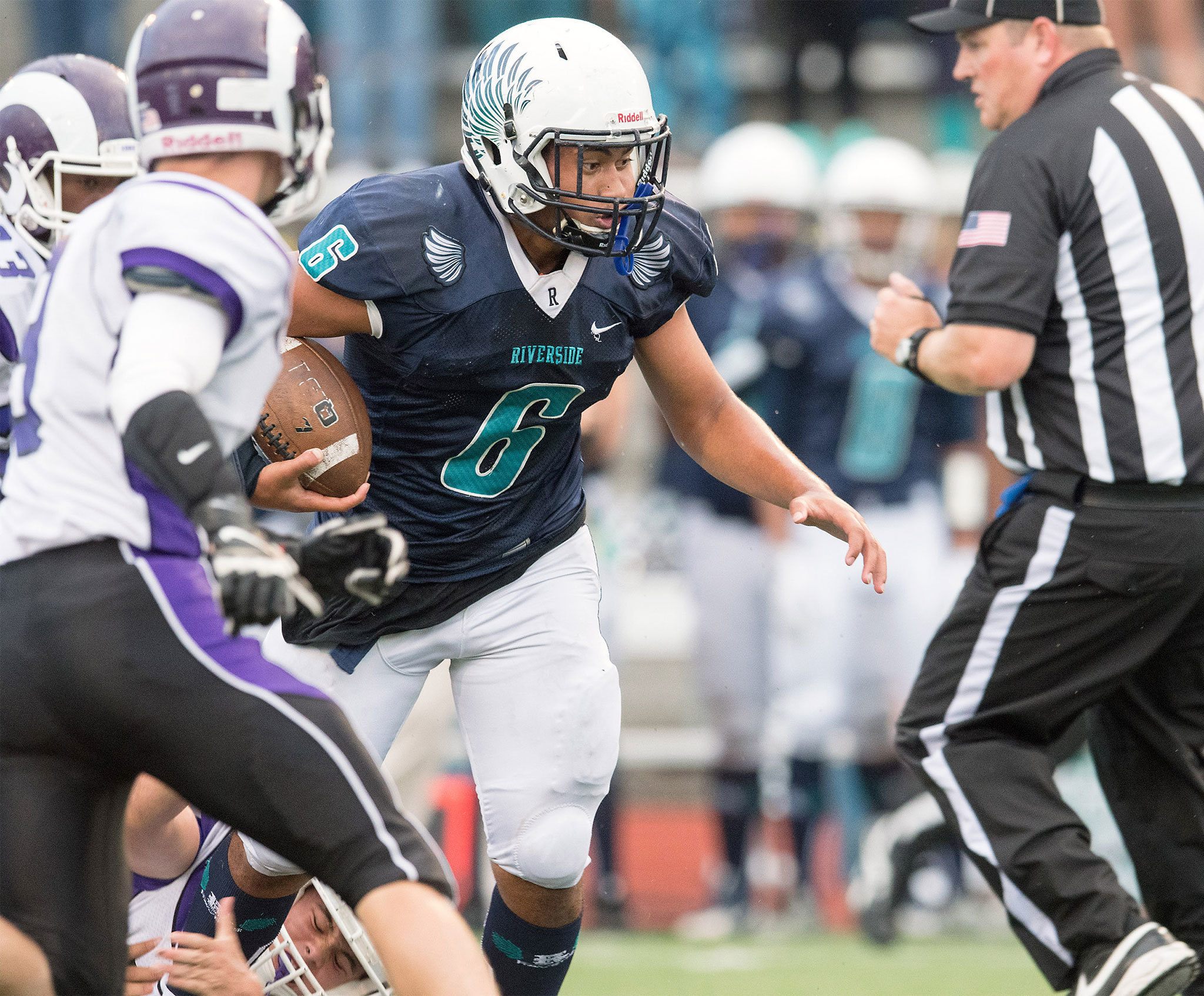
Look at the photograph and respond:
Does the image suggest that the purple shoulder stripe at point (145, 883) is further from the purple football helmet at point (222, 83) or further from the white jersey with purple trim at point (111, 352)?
the purple football helmet at point (222, 83)

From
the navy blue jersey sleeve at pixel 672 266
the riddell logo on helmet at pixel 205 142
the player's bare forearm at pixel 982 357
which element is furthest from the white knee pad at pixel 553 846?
the riddell logo on helmet at pixel 205 142

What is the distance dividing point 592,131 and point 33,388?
115 cm

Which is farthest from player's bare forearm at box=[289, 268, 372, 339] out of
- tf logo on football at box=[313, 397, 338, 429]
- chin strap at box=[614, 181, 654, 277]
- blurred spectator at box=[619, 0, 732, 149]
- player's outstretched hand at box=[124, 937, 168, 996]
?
blurred spectator at box=[619, 0, 732, 149]

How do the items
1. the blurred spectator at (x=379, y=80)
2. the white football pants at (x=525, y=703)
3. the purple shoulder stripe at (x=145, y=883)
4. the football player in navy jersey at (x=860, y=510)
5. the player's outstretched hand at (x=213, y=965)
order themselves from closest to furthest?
the player's outstretched hand at (x=213, y=965)
the white football pants at (x=525, y=703)
the purple shoulder stripe at (x=145, y=883)
the football player in navy jersey at (x=860, y=510)
the blurred spectator at (x=379, y=80)

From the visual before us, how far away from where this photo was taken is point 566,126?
10.5ft

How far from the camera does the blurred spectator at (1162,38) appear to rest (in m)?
9.68

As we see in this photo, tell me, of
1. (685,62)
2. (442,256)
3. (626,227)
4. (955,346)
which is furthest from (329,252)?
(685,62)

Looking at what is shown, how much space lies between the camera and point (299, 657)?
3.53 meters

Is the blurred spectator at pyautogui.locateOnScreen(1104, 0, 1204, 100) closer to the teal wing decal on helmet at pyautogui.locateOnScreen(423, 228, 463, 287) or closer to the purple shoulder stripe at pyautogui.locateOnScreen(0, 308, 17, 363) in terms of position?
the teal wing decal on helmet at pyautogui.locateOnScreen(423, 228, 463, 287)

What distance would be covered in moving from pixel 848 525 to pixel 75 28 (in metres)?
7.26

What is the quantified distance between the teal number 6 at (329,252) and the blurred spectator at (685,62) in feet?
19.8

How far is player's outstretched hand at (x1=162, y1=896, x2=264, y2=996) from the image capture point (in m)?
3.05

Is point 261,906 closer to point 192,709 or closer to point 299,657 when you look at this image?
point 299,657

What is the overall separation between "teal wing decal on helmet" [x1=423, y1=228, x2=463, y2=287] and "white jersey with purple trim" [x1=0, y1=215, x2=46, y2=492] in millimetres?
739
